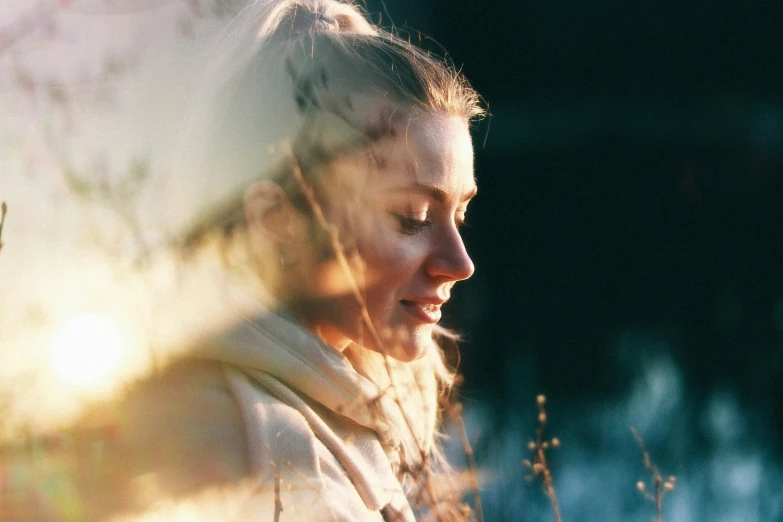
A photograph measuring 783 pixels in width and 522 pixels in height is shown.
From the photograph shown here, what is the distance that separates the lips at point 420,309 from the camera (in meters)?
1.24

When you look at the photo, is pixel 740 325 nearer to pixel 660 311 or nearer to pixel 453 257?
pixel 660 311

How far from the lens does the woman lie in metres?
1.06

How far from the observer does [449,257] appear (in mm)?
1213

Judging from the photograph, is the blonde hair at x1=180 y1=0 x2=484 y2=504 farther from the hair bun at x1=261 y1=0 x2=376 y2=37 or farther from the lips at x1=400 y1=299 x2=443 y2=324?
the lips at x1=400 y1=299 x2=443 y2=324

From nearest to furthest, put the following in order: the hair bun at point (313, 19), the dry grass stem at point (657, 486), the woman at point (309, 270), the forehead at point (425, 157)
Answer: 1. the dry grass stem at point (657, 486)
2. the woman at point (309, 270)
3. the forehead at point (425, 157)
4. the hair bun at point (313, 19)

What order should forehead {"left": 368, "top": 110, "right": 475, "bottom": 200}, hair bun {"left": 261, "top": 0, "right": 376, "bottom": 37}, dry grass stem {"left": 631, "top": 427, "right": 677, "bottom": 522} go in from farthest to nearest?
hair bun {"left": 261, "top": 0, "right": 376, "bottom": 37}, forehead {"left": 368, "top": 110, "right": 475, "bottom": 200}, dry grass stem {"left": 631, "top": 427, "right": 677, "bottom": 522}

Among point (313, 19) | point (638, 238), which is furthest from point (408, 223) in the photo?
point (638, 238)

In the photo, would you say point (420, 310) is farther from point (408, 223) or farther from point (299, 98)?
point (299, 98)

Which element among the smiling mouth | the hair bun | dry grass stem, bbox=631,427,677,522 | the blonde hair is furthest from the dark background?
dry grass stem, bbox=631,427,677,522

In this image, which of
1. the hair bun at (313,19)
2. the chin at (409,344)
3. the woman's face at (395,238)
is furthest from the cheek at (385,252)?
the hair bun at (313,19)

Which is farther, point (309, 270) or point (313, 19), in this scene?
point (313, 19)

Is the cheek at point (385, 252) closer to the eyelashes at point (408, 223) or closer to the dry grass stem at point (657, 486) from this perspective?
the eyelashes at point (408, 223)

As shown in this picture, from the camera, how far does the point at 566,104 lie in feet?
9.84

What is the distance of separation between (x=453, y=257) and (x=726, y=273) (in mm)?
2389
